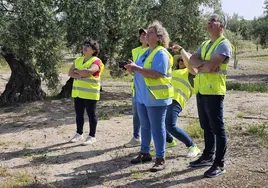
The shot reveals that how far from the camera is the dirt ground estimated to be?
505 cm

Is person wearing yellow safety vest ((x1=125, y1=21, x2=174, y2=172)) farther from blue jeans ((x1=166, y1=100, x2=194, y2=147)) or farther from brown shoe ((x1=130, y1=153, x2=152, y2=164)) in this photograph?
blue jeans ((x1=166, y1=100, x2=194, y2=147))

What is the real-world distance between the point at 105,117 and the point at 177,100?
3890 millimetres

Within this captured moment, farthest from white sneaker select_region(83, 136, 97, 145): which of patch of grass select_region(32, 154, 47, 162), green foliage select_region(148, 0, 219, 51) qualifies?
green foliage select_region(148, 0, 219, 51)

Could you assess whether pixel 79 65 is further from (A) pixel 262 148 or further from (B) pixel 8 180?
(A) pixel 262 148

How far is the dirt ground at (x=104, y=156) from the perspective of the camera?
199 inches

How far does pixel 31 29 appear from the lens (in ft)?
29.4

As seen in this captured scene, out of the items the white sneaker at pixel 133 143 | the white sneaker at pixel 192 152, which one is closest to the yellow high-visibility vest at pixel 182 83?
the white sneaker at pixel 192 152

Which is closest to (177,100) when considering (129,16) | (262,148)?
(262,148)

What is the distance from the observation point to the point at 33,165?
236 inches

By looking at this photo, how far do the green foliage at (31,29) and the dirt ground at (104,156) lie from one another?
1.64 metres

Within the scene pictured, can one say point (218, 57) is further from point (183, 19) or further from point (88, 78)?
point (183, 19)

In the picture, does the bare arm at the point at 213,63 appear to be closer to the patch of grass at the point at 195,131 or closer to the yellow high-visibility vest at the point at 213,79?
the yellow high-visibility vest at the point at 213,79

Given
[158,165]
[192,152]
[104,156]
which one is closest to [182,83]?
[192,152]

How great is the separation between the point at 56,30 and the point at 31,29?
581mm
